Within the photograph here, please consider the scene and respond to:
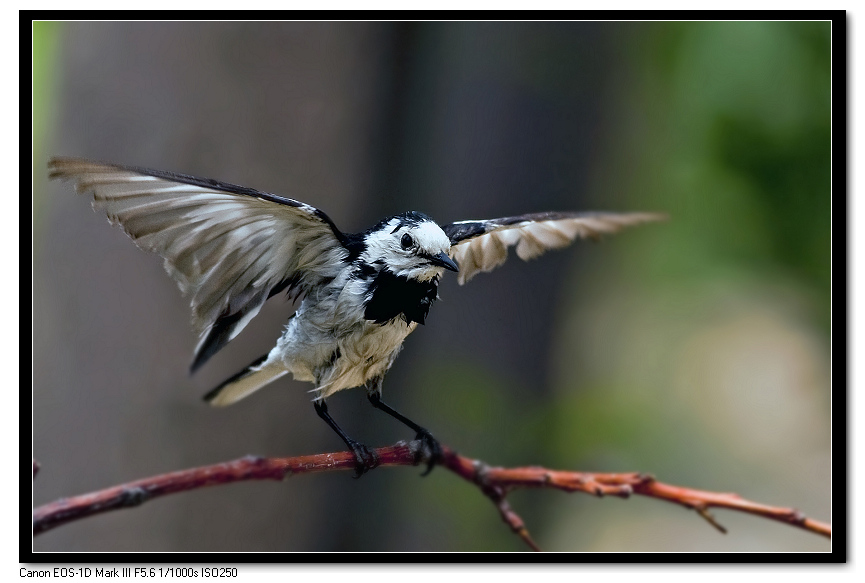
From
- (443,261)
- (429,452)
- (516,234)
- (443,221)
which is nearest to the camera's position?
(443,261)

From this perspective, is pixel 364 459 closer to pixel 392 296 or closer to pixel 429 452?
pixel 429 452

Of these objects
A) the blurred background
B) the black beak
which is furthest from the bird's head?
the blurred background

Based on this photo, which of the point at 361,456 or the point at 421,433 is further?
the point at 421,433

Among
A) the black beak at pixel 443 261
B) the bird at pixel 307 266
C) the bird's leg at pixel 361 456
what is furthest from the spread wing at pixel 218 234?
the bird's leg at pixel 361 456

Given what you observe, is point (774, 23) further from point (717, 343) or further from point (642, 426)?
point (642, 426)

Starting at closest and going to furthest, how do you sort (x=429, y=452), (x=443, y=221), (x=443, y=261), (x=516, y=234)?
(x=443, y=261), (x=429, y=452), (x=516, y=234), (x=443, y=221)

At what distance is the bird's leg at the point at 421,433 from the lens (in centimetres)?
110

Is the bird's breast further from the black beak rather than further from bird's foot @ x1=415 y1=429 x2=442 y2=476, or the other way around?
bird's foot @ x1=415 y1=429 x2=442 y2=476

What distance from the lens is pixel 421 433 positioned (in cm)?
117

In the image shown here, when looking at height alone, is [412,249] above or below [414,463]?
above

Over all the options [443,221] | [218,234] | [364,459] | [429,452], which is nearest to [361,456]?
[364,459]

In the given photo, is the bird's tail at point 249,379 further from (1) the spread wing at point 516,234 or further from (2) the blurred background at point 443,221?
(1) the spread wing at point 516,234

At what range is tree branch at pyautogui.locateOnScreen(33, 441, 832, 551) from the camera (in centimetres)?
77

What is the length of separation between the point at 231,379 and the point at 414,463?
0.37m
